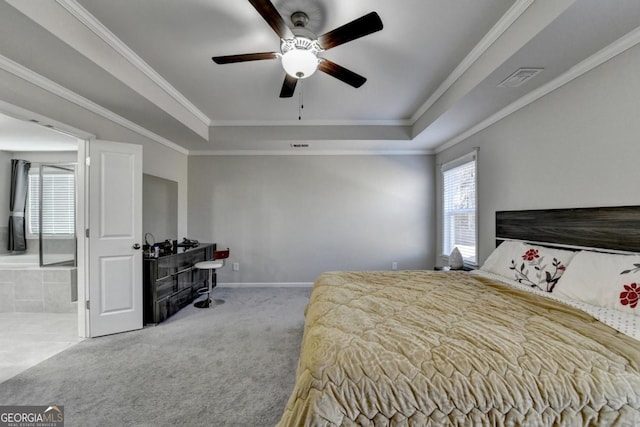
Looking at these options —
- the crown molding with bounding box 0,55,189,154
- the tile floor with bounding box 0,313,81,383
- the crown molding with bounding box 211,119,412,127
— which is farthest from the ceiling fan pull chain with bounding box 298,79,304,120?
the tile floor with bounding box 0,313,81,383

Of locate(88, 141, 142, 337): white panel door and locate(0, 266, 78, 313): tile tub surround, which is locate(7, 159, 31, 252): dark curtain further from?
locate(88, 141, 142, 337): white panel door

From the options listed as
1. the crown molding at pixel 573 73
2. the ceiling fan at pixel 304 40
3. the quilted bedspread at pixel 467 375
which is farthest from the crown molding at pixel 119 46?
the crown molding at pixel 573 73

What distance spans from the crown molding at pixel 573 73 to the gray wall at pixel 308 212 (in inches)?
65.4

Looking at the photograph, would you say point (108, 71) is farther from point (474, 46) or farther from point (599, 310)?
point (599, 310)

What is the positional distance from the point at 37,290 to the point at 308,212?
3.89 m

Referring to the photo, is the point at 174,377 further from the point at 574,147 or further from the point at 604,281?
the point at 574,147

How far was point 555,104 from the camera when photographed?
221 cm

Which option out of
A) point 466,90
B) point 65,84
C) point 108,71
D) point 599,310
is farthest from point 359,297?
point 65,84

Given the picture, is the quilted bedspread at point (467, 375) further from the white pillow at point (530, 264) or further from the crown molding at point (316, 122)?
the crown molding at point (316, 122)

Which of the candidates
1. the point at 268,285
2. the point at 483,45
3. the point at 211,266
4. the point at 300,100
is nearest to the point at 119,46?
the point at 300,100

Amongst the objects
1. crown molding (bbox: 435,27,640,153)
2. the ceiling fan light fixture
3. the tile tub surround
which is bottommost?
the tile tub surround

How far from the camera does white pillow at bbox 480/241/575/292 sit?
6.37 ft

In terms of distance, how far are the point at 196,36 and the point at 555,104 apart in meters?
3.10

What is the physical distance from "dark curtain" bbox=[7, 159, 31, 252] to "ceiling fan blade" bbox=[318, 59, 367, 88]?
522 cm
